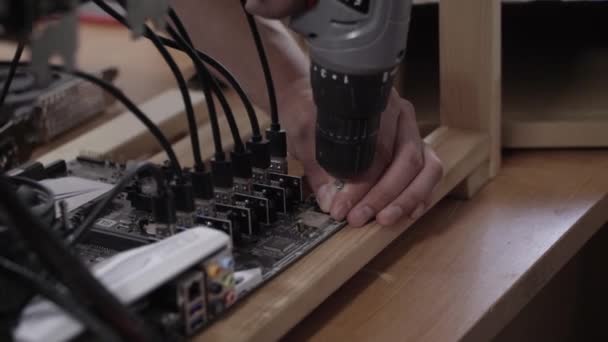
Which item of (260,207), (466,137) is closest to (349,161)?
(260,207)

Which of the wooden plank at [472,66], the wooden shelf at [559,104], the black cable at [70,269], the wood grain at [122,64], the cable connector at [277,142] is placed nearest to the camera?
the black cable at [70,269]

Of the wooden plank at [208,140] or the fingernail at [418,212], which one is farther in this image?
the wooden plank at [208,140]

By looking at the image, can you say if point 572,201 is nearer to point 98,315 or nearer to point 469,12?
point 469,12

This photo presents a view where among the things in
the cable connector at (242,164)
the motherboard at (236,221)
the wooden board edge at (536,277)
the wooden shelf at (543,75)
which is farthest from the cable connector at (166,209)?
the wooden shelf at (543,75)

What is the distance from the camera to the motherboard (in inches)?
24.2

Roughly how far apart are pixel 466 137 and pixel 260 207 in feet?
0.99

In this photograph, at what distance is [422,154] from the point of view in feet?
2.55

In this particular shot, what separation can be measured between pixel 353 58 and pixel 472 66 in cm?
31

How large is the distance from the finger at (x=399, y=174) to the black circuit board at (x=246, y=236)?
0.03 metres

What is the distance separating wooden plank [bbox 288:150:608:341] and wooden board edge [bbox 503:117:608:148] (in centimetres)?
2

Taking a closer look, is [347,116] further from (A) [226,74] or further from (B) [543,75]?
(B) [543,75]

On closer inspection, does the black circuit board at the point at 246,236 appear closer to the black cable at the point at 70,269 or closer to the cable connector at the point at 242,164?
the cable connector at the point at 242,164

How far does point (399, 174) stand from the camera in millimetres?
749

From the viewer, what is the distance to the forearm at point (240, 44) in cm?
89
